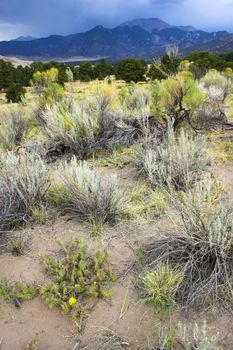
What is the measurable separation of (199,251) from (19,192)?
6.21ft

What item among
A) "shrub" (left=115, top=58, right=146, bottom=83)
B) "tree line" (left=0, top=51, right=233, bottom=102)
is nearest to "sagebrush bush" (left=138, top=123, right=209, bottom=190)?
"tree line" (left=0, top=51, right=233, bottom=102)

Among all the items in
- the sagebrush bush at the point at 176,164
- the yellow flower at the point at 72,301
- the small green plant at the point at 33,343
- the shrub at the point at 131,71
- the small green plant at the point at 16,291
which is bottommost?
the shrub at the point at 131,71

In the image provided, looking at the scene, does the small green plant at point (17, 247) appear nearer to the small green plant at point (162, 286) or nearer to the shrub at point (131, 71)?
the small green plant at point (162, 286)

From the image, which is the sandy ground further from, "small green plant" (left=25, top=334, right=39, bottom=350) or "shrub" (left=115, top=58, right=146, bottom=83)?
"shrub" (left=115, top=58, right=146, bottom=83)

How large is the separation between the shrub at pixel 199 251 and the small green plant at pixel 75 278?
43cm

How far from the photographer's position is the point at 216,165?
523 cm

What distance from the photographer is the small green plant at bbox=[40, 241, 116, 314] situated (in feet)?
9.61

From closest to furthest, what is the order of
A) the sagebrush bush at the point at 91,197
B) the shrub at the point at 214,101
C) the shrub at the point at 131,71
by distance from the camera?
the sagebrush bush at the point at 91,197 < the shrub at the point at 214,101 < the shrub at the point at 131,71

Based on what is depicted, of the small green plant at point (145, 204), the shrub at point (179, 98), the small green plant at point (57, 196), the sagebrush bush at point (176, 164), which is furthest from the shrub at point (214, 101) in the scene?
the small green plant at point (57, 196)

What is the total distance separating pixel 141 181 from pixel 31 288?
2.18 m

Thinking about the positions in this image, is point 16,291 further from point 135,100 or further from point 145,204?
point 135,100

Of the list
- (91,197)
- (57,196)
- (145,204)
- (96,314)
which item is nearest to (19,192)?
(57,196)

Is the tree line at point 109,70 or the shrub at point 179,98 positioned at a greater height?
the shrub at point 179,98

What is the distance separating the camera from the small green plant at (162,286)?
283 cm
